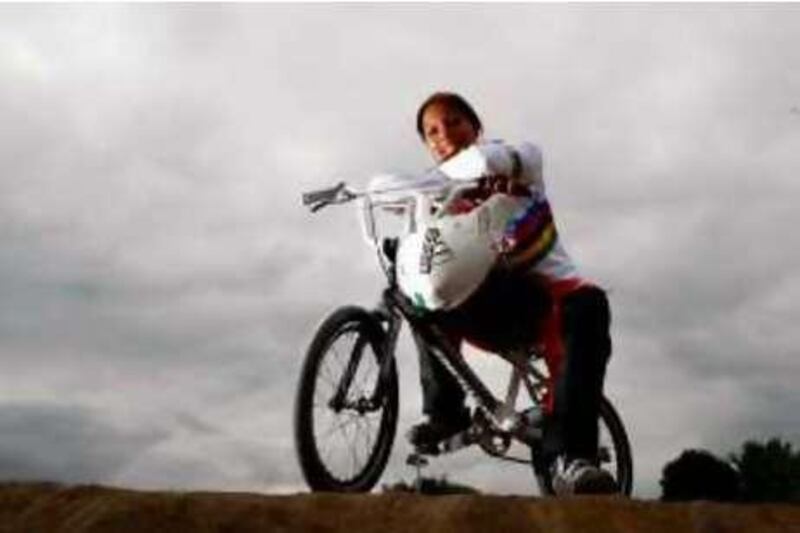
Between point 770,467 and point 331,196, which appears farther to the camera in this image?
point 770,467

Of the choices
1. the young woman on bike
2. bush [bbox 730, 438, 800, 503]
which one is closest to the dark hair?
the young woman on bike

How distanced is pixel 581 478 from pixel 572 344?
800mm

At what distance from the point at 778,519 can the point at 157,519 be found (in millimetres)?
2389

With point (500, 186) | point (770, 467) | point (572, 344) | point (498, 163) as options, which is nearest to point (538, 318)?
point (572, 344)

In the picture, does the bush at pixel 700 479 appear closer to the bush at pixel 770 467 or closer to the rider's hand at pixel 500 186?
the rider's hand at pixel 500 186

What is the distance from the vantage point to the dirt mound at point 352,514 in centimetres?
534

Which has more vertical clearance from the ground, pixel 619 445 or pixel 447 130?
pixel 447 130

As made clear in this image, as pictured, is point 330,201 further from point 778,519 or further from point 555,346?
point 778,519

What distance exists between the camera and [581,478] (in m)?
7.83

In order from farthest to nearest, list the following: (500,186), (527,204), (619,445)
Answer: (619,445) → (527,204) → (500,186)

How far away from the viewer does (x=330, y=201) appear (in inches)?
331

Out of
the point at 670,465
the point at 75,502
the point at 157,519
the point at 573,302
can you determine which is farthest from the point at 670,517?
the point at 670,465

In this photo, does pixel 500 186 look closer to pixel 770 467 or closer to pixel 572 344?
pixel 572 344

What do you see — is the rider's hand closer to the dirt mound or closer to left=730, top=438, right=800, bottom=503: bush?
the dirt mound
